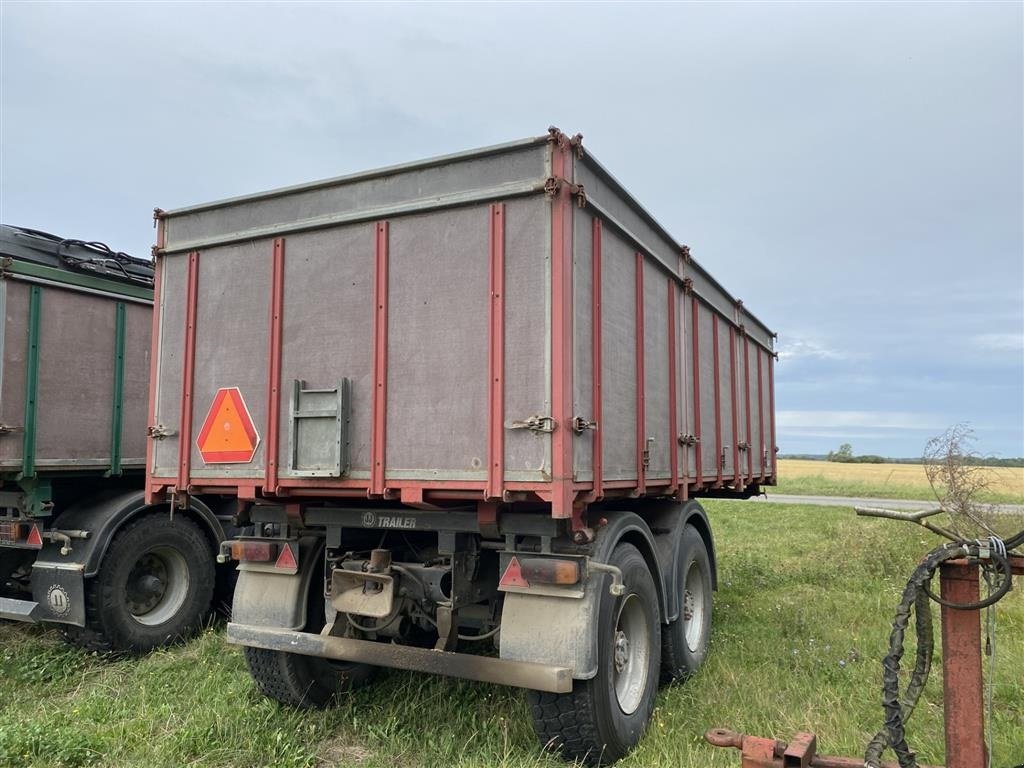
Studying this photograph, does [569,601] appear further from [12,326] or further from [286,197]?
[12,326]

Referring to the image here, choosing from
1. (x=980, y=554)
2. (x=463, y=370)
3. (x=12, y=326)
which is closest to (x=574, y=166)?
(x=463, y=370)

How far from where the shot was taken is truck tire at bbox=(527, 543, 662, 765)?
12.0ft

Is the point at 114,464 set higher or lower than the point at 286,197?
lower

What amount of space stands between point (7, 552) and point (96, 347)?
1852mm

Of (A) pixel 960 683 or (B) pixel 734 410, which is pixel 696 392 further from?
(A) pixel 960 683

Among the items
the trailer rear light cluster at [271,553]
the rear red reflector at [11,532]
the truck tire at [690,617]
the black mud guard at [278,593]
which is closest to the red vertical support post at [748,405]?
the truck tire at [690,617]

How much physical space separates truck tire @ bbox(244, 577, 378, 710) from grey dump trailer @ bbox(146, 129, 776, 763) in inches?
0.6

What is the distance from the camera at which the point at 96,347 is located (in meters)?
6.20

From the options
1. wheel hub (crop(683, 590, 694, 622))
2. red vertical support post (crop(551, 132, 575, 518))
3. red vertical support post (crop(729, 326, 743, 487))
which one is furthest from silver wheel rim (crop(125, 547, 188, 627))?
red vertical support post (crop(729, 326, 743, 487))

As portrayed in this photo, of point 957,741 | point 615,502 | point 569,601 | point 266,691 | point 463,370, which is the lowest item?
point 266,691

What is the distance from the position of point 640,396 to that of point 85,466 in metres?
4.48

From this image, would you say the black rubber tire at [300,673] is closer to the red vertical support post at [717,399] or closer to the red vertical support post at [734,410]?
the red vertical support post at [717,399]

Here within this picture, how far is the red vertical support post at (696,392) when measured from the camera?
5539 millimetres

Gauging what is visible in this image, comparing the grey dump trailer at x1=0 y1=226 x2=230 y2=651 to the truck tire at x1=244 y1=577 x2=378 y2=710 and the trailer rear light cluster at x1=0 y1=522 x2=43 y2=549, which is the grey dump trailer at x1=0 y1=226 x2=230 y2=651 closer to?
the trailer rear light cluster at x1=0 y1=522 x2=43 y2=549
